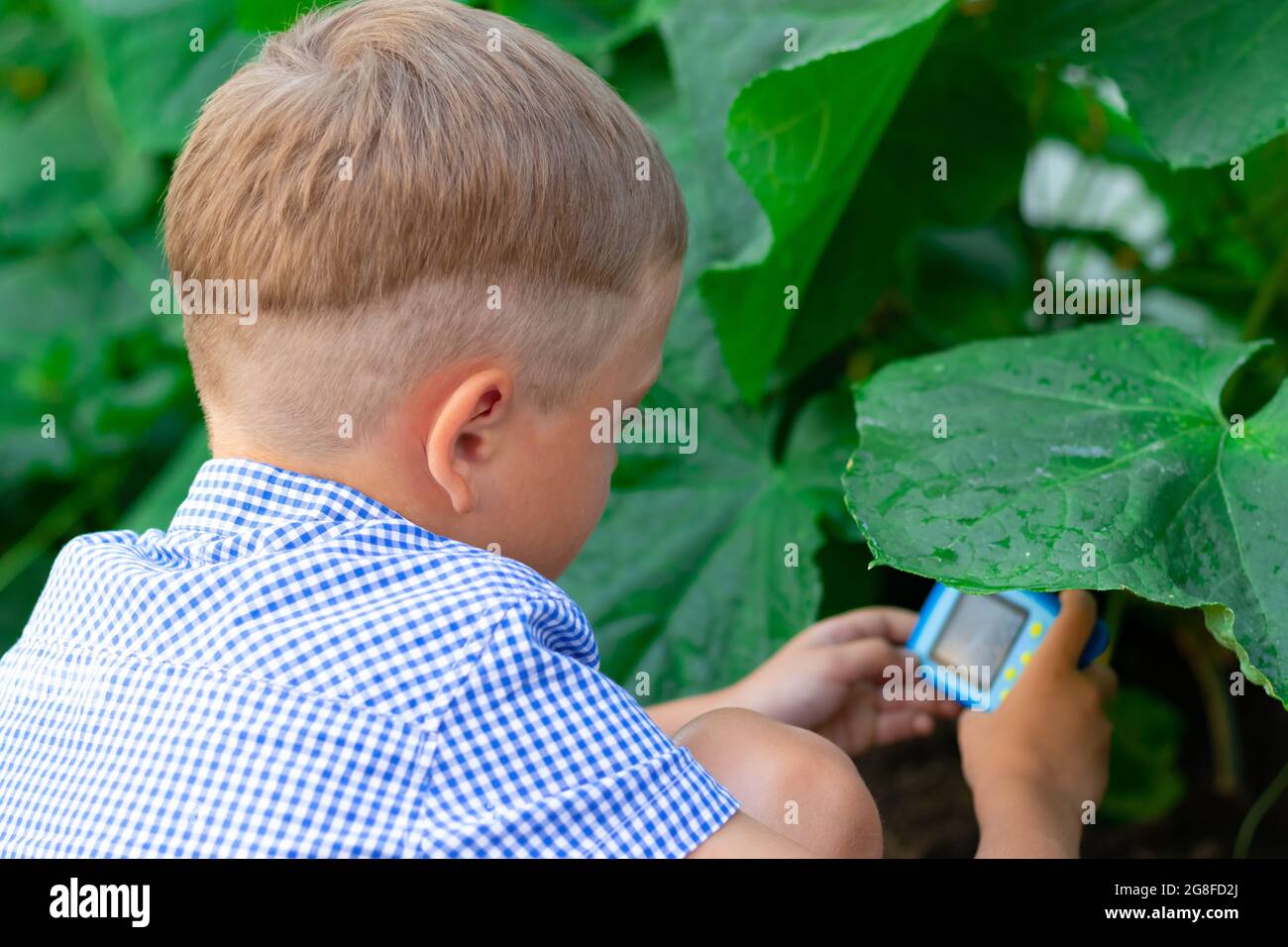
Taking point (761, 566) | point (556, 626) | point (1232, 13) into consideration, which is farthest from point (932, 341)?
point (556, 626)

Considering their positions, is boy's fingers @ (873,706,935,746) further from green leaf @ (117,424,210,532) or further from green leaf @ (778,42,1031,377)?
green leaf @ (117,424,210,532)

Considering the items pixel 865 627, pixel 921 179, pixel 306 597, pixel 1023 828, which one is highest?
pixel 921 179

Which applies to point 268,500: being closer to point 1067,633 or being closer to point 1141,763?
Answer: point 1067,633

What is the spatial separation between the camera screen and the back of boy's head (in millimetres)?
437

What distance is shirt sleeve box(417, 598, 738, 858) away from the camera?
2.30 ft

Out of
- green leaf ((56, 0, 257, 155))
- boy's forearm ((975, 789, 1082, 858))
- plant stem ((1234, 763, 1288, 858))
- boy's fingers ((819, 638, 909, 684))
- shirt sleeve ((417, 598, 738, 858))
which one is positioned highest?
green leaf ((56, 0, 257, 155))

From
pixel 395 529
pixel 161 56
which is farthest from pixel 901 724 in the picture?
pixel 161 56

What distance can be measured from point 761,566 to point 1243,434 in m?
0.49

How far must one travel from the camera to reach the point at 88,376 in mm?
1980

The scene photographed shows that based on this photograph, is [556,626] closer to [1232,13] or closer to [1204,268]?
[1232,13]

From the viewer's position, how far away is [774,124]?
1.12 meters

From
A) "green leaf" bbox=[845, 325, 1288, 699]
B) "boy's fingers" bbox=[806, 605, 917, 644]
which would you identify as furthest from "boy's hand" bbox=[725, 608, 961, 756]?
"green leaf" bbox=[845, 325, 1288, 699]

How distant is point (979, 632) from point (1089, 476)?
8.8 inches
